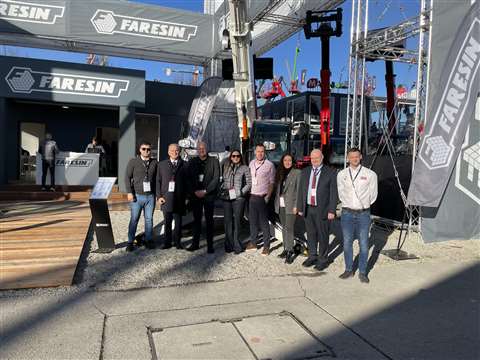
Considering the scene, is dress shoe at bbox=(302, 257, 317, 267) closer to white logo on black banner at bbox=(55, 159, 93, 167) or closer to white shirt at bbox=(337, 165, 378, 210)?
white shirt at bbox=(337, 165, 378, 210)

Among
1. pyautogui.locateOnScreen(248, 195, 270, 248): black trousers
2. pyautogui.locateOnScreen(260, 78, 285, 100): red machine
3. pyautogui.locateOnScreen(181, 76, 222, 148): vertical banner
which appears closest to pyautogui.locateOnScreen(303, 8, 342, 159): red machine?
pyautogui.locateOnScreen(181, 76, 222, 148): vertical banner

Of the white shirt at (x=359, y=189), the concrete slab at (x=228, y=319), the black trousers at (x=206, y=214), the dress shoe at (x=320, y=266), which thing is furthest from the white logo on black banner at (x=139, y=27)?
the concrete slab at (x=228, y=319)

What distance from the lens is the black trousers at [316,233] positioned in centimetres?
561

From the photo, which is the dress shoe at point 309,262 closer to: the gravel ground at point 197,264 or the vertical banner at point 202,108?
the gravel ground at point 197,264

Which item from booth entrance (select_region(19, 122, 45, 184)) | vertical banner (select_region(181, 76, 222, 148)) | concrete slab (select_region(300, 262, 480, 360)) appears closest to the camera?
concrete slab (select_region(300, 262, 480, 360))

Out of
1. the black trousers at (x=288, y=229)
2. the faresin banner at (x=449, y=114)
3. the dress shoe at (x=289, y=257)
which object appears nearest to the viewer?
the dress shoe at (x=289, y=257)

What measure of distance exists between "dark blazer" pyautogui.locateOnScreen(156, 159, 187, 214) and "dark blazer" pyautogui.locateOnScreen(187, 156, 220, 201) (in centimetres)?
14

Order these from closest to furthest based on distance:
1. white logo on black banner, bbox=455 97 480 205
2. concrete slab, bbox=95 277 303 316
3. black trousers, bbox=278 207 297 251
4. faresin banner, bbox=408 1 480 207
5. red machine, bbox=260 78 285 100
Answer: concrete slab, bbox=95 277 303 316 → black trousers, bbox=278 207 297 251 → faresin banner, bbox=408 1 480 207 → white logo on black banner, bbox=455 97 480 205 → red machine, bbox=260 78 285 100

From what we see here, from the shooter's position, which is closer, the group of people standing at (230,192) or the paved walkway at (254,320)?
the paved walkway at (254,320)

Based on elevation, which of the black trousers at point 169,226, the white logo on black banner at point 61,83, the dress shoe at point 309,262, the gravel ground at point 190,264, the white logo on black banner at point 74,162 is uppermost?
the white logo on black banner at point 61,83

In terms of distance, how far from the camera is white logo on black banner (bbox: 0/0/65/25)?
1268cm

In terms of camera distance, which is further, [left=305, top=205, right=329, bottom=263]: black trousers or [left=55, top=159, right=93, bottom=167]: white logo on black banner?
[left=55, top=159, right=93, bottom=167]: white logo on black banner

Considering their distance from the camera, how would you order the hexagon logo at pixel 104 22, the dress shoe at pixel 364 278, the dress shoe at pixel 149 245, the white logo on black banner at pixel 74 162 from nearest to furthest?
the dress shoe at pixel 364 278
the dress shoe at pixel 149 245
the white logo on black banner at pixel 74 162
the hexagon logo at pixel 104 22

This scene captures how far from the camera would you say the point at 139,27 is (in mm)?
14117
